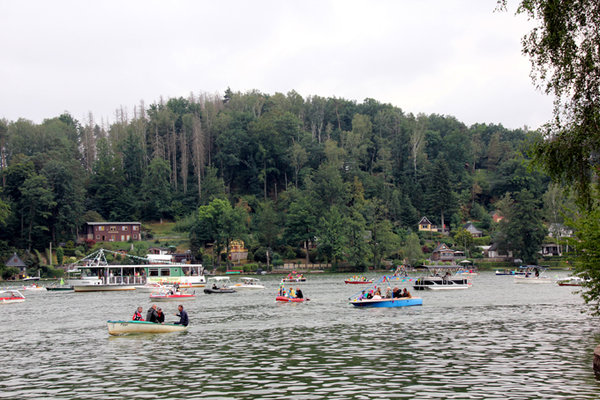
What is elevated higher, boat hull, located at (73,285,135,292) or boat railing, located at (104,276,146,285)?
boat railing, located at (104,276,146,285)

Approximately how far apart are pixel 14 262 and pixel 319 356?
120m

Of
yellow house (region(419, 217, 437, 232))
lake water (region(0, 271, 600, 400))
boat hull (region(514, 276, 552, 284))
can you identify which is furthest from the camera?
yellow house (region(419, 217, 437, 232))

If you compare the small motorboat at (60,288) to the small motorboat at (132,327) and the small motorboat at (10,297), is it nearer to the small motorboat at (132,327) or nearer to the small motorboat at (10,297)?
the small motorboat at (10,297)

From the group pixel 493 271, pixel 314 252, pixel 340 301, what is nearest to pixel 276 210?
pixel 314 252

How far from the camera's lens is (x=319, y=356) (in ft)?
101

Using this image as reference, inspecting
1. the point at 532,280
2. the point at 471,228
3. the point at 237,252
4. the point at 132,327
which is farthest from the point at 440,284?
the point at 471,228

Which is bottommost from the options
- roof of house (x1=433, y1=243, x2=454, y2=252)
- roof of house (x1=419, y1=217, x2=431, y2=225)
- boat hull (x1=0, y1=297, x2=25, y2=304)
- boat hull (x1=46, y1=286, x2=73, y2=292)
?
boat hull (x1=0, y1=297, x2=25, y2=304)

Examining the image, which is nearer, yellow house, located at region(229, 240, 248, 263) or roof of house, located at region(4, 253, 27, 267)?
roof of house, located at region(4, 253, 27, 267)

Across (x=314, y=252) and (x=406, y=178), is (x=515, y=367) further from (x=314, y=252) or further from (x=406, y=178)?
(x=406, y=178)

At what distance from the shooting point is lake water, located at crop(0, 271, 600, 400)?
76.4 ft

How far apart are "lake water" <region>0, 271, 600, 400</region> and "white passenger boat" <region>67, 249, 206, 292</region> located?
48175 millimetres

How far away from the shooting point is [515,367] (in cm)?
2647

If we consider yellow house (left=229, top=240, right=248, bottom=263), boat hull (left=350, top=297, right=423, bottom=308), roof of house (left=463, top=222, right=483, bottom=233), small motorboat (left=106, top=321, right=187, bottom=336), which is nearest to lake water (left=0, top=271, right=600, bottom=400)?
small motorboat (left=106, top=321, right=187, bottom=336)

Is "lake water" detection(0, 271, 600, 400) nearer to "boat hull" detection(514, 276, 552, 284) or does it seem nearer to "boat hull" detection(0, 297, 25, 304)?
"boat hull" detection(0, 297, 25, 304)
